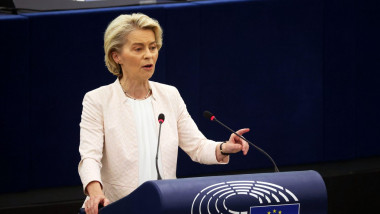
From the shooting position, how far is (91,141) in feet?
11.3

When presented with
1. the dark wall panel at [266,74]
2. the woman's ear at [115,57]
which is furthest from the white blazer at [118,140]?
the dark wall panel at [266,74]

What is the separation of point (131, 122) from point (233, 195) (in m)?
0.78

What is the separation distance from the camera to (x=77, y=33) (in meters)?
4.97

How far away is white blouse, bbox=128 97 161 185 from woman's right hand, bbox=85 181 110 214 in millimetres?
261

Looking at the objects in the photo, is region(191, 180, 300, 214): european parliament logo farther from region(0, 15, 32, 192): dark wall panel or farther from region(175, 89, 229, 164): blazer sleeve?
region(0, 15, 32, 192): dark wall panel

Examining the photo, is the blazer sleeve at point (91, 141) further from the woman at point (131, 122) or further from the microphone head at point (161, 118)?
the microphone head at point (161, 118)

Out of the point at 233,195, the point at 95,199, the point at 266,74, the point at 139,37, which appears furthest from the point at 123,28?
the point at 266,74

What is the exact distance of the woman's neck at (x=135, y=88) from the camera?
11.9ft

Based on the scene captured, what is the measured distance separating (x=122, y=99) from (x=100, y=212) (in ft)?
1.79

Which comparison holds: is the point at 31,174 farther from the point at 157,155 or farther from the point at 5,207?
the point at 157,155

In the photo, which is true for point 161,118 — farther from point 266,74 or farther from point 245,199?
point 266,74

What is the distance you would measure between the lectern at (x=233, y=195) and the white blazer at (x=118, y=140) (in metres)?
0.45

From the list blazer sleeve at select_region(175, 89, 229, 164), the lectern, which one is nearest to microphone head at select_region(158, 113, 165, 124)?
blazer sleeve at select_region(175, 89, 229, 164)

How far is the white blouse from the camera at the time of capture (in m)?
3.55
